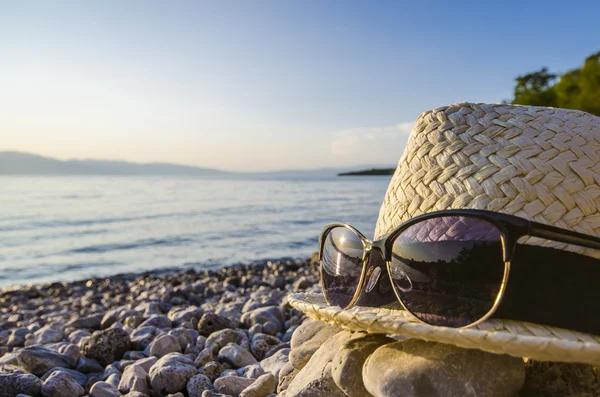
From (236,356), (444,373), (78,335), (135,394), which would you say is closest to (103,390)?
(135,394)

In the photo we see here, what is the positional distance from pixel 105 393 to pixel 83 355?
39.5 inches

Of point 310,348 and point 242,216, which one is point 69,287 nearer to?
point 310,348

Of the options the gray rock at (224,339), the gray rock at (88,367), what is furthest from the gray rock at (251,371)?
the gray rock at (88,367)

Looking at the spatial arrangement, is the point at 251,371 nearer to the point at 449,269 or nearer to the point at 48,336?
the point at 449,269

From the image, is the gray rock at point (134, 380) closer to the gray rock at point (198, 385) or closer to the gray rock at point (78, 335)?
the gray rock at point (198, 385)

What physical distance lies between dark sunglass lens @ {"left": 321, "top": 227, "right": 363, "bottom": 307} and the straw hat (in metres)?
0.15

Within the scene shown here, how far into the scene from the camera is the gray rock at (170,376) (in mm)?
3273

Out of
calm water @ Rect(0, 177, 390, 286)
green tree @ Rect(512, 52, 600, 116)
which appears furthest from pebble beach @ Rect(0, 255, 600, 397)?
green tree @ Rect(512, 52, 600, 116)

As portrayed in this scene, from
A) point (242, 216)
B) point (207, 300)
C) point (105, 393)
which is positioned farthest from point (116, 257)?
point (105, 393)

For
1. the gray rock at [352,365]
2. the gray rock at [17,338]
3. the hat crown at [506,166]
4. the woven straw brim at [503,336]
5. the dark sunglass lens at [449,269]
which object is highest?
the hat crown at [506,166]

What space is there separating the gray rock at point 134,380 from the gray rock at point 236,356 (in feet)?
2.06

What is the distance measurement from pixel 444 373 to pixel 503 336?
32 centimetres

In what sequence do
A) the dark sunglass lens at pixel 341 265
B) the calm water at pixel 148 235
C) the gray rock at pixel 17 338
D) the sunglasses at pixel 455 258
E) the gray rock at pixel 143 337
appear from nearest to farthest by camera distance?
the sunglasses at pixel 455 258 → the dark sunglass lens at pixel 341 265 → the gray rock at pixel 143 337 → the gray rock at pixel 17 338 → the calm water at pixel 148 235

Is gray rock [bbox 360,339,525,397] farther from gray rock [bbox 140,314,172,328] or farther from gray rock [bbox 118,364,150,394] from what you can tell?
gray rock [bbox 140,314,172,328]
